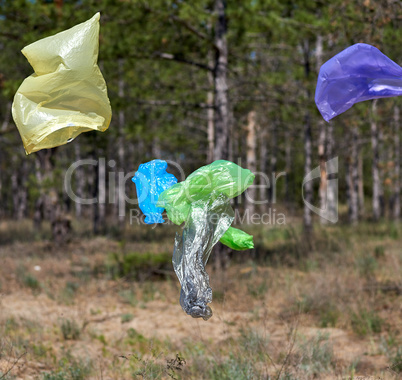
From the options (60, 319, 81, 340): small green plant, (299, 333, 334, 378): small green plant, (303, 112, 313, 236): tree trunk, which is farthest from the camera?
(303, 112, 313, 236): tree trunk

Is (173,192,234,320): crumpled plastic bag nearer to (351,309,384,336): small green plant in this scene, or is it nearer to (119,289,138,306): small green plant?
(351,309,384,336): small green plant

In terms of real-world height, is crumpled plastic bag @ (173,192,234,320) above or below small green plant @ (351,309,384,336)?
above

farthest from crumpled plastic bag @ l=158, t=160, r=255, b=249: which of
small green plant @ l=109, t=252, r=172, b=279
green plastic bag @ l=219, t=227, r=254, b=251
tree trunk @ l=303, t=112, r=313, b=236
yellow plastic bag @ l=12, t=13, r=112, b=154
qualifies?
tree trunk @ l=303, t=112, r=313, b=236

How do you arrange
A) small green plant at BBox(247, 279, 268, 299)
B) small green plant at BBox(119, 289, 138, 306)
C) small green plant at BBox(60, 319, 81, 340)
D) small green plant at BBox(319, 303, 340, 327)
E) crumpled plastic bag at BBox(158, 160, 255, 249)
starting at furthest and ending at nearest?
small green plant at BBox(119, 289, 138, 306)
small green plant at BBox(247, 279, 268, 299)
small green plant at BBox(319, 303, 340, 327)
small green plant at BBox(60, 319, 81, 340)
crumpled plastic bag at BBox(158, 160, 255, 249)

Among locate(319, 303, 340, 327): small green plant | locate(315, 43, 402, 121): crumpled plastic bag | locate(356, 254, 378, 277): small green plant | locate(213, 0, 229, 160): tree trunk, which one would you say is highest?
locate(213, 0, 229, 160): tree trunk

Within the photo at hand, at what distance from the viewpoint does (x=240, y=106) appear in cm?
1037

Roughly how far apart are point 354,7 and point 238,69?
15.7ft

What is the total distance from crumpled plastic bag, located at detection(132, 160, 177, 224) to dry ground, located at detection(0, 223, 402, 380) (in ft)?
3.07

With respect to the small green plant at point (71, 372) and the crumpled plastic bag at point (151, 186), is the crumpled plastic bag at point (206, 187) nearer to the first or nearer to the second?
the crumpled plastic bag at point (151, 186)

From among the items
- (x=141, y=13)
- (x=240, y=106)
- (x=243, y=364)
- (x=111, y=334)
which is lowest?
(x=111, y=334)

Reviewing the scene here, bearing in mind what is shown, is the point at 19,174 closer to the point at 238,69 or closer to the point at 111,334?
→ the point at 238,69

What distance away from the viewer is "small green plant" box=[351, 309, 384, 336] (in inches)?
183

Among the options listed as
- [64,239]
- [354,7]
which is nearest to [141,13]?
[354,7]

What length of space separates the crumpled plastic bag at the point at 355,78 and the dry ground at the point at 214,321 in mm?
1504
